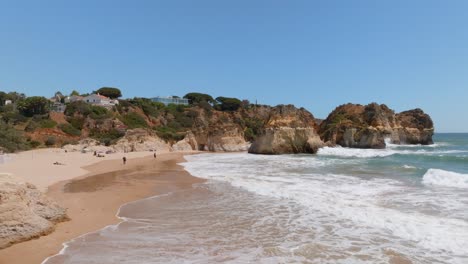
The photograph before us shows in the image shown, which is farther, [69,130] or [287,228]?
[69,130]

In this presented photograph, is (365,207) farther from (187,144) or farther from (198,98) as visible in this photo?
(198,98)

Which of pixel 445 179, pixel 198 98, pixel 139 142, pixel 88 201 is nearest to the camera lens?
pixel 88 201

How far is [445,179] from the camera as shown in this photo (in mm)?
17438

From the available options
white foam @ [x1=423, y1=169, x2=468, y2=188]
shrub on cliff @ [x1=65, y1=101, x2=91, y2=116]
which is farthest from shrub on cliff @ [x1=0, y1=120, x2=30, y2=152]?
white foam @ [x1=423, y1=169, x2=468, y2=188]

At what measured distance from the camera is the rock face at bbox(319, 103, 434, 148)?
179 ft

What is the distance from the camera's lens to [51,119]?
2188 inches

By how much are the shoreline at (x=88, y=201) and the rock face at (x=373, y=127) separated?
40728 millimetres

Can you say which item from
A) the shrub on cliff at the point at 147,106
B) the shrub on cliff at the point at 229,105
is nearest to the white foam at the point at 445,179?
the shrub on cliff at the point at 147,106

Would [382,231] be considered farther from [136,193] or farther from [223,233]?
[136,193]

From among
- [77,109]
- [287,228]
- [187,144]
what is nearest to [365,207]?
[287,228]

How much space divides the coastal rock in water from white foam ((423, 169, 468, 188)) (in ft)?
112

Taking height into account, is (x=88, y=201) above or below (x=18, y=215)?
below

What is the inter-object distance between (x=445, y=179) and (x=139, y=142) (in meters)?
36.0

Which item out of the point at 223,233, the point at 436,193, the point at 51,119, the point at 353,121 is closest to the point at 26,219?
the point at 223,233
